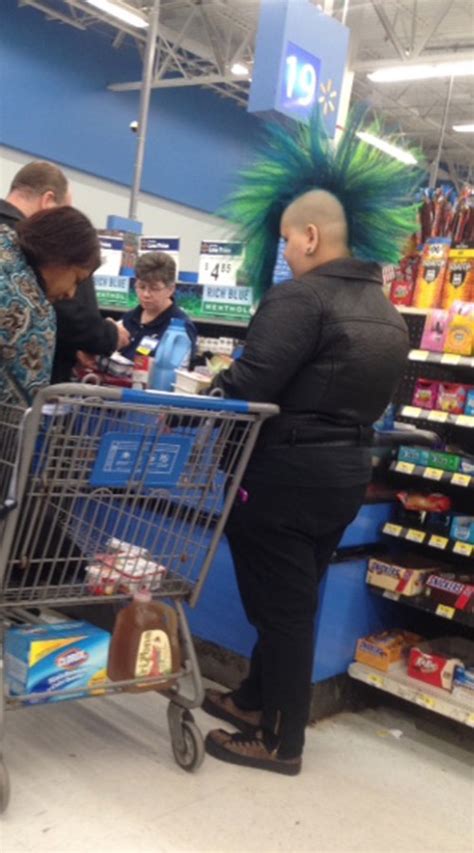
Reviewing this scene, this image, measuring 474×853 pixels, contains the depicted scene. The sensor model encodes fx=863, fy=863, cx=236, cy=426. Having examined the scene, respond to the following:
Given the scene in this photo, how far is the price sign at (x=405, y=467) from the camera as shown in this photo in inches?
131

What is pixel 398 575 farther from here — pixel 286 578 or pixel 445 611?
pixel 286 578

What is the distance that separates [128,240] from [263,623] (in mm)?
4476

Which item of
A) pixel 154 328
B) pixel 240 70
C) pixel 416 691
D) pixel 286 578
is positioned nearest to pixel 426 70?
pixel 240 70

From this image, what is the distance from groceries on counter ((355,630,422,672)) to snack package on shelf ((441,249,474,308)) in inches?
52.8

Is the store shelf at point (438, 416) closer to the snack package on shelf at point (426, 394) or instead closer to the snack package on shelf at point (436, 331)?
the snack package on shelf at point (426, 394)

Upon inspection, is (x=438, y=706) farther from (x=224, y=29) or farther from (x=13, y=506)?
(x=224, y=29)

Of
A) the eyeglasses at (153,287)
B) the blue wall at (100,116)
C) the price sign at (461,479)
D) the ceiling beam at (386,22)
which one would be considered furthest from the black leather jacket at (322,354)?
the blue wall at (100,116)

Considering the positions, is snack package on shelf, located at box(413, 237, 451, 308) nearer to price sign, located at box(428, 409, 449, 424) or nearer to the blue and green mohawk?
the blue and green mohawk

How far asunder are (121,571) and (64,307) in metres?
0.96

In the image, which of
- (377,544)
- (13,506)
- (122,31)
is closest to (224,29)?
(122,31)

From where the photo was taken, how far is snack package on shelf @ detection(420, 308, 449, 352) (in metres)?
3.28

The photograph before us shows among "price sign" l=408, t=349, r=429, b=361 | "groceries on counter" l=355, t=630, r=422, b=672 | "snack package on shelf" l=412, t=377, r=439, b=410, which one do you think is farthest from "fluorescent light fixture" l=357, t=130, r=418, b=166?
"groceries on counter" l=355, t=630, r=422, b=672

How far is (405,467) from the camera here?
3.34m

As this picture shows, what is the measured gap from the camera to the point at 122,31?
1501cm
